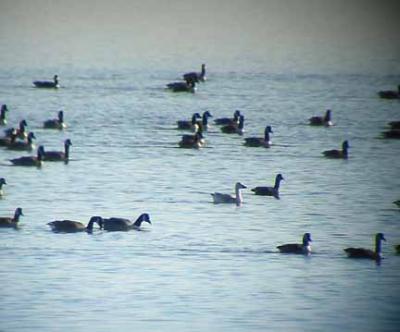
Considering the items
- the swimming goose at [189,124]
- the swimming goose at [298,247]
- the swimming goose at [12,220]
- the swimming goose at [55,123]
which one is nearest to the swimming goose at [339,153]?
the swimming goose at [189,124]

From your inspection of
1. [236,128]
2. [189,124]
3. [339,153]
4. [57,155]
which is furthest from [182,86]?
[57,155]

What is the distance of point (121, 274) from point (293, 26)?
121 metres

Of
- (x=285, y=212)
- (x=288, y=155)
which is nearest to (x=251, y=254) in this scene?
(x=285, y=212)

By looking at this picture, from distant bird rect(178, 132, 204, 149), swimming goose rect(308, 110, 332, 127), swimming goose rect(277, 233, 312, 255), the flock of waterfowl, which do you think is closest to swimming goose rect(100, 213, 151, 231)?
the flock of waterfowl

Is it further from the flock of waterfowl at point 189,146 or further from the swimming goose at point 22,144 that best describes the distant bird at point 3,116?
the swimming goose at point 22,144

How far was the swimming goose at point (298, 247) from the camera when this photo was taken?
3466 cm

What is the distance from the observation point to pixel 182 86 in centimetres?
7269

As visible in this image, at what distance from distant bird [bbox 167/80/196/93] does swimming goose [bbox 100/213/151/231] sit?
3521cm

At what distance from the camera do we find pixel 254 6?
602 feet

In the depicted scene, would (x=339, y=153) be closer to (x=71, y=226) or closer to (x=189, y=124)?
(x=189, y=124)

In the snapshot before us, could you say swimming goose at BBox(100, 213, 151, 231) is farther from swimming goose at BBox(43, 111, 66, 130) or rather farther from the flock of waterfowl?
swimming goose at BBox(43, 111, 66, 130)

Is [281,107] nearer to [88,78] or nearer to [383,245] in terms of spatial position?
[88,78]

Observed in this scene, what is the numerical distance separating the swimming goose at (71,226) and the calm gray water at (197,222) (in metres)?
0.21

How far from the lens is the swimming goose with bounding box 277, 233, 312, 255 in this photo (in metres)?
34.7
